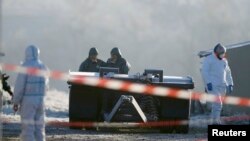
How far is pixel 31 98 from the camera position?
1303 cm

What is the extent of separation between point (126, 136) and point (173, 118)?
212 cm

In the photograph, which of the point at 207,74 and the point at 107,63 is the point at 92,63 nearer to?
the point at 107,63

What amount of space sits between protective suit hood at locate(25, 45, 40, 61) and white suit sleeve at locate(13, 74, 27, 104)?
463 millimetres

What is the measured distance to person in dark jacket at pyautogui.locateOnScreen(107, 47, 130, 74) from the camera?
20609 millimetres

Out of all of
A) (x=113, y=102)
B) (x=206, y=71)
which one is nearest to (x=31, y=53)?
(x=113, y=102)

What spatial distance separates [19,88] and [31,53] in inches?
27.3

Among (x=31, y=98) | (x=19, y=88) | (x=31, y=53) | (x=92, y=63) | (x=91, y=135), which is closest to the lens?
(x=19, y=88)

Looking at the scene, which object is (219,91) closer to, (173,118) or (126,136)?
(173,118)

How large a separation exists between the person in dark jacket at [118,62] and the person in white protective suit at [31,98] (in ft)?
24.1

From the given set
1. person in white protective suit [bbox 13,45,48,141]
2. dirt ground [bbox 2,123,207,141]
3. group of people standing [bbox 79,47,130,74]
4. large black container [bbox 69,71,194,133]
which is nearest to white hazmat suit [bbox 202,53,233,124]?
large black container [bbox 69,71,194,133]

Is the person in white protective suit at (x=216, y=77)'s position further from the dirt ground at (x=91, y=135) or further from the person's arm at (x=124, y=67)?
the person's arm at (x=124, y=67)

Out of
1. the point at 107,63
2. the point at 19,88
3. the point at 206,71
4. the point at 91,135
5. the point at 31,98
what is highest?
the point at 107,63

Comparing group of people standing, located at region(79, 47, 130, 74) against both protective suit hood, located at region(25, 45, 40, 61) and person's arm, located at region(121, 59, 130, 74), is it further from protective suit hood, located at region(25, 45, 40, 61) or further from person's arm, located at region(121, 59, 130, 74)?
protective suit hood, located at region(25, 45, 40, 61)

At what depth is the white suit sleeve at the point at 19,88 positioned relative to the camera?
1287 cm
